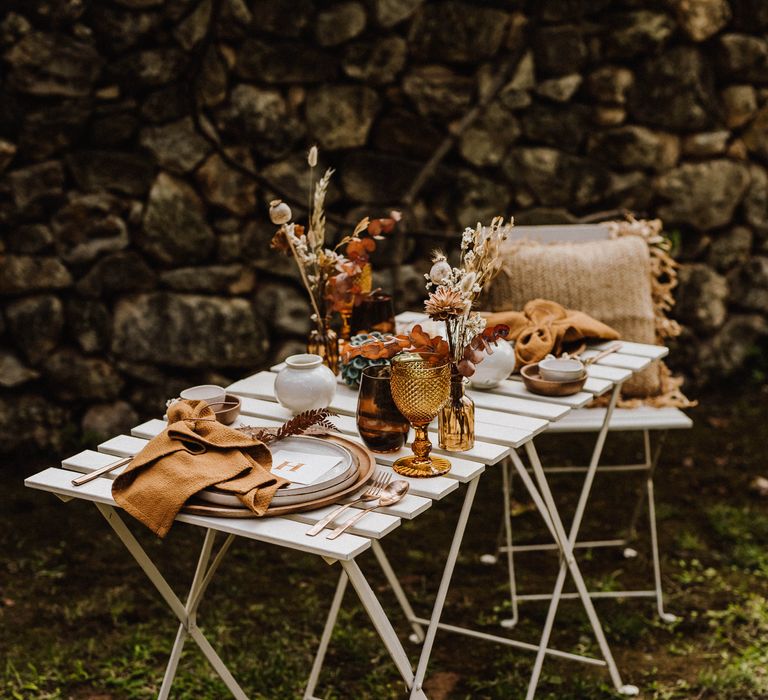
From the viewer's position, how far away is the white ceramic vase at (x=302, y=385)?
2277 millimetres

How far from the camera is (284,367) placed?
234cm

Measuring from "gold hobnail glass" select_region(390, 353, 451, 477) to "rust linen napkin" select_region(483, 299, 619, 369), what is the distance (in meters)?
0.65

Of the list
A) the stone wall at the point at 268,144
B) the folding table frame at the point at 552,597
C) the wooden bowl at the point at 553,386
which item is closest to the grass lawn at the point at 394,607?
the folding table frame at the point at 552,597

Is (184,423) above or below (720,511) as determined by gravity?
above

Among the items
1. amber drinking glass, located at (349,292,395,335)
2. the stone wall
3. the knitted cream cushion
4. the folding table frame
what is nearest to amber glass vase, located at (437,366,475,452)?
A: the folding table frame

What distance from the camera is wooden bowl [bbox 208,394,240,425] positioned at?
221cm

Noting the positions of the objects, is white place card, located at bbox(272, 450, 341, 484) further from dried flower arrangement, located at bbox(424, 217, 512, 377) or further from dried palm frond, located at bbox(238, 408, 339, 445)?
dried flower arrangement, located at bbox(424, 217, 512, 377)

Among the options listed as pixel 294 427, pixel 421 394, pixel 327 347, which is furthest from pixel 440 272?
pixel 327 347

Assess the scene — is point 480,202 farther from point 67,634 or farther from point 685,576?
point 67,634

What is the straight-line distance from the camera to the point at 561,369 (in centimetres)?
250

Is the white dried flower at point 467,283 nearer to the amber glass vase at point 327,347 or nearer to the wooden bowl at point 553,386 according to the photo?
the wooden bowl at point 553,386

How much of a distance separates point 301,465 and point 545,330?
3.18 feet

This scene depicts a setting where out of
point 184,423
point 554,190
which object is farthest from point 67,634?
point 554,190

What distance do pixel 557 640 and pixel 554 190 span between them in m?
2.05
